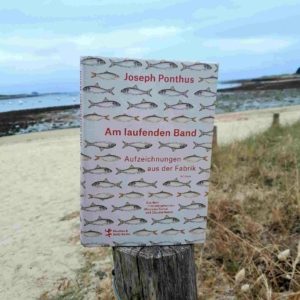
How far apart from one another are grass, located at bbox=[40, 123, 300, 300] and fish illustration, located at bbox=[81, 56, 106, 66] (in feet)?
4.12

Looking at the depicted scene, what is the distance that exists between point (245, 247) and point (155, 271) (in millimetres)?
1444

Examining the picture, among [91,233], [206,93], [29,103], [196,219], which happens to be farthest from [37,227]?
[29,103]

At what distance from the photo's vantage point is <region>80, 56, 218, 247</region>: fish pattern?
148cm

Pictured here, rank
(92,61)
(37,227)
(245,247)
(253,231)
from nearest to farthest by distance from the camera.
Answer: (92,61)
(245,247)
(253,231)
(37,227)

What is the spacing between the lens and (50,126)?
23516mm

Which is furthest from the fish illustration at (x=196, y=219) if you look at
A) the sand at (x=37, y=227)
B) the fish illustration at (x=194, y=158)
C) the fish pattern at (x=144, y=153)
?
the sand at (x=37, y=227)

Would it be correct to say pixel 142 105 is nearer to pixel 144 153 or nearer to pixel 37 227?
pixel 144 153

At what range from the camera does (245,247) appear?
9.62 feet

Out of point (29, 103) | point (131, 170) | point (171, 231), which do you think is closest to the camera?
point (131, 170)

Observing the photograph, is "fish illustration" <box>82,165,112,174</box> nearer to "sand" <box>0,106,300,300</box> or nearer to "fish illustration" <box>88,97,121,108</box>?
"fish illustration" <box>88,97,121,108</box>

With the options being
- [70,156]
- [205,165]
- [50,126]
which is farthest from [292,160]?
[50,126]

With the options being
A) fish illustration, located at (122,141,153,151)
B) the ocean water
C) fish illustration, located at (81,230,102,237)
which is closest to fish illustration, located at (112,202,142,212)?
fish illustration, located at (81,230,102,237)

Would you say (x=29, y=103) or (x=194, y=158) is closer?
(x=194, y=158)

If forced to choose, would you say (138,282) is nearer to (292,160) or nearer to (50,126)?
(292,160)
